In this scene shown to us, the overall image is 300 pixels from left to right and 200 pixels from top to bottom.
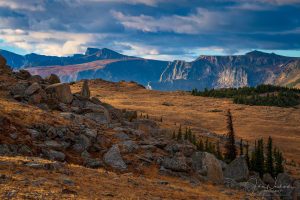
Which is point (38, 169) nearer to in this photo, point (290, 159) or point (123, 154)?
point (123, 154)

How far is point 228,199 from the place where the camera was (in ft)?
123

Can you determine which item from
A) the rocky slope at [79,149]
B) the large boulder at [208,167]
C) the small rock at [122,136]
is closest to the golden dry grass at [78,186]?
the rocky slope at [79,149]

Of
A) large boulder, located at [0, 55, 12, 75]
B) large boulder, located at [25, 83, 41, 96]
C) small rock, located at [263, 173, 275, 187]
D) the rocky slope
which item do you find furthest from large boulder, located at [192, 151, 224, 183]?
large boulder, located at [0, 55, 12, 75]

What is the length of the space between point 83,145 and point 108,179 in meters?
13.1

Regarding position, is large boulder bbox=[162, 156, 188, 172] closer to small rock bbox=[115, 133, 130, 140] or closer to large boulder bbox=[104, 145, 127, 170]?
large boulder bbox=[104, 145, 127, 170]

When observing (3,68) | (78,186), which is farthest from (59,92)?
(78,186)

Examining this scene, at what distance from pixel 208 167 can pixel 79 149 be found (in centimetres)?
1611

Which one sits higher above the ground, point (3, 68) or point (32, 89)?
point (3, 68)

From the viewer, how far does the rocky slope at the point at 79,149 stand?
32.6 m

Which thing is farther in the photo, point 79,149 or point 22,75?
point 22,75

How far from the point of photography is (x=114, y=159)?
Result: 151ft

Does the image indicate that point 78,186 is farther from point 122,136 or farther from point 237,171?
point 237,171

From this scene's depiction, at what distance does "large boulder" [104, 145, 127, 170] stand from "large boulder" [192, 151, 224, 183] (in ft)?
34.7

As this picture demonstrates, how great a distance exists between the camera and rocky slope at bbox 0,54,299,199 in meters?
32.6
